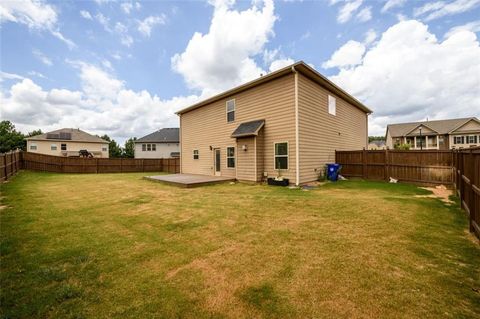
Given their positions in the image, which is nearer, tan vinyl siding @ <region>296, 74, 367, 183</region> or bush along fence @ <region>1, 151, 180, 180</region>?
tan vinyl siding @ <region>296, 74, 367, 183</region>

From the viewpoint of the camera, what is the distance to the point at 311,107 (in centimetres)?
1048

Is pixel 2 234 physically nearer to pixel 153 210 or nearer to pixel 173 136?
pixel 153 210

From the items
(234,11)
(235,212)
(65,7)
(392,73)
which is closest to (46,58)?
(65,7)

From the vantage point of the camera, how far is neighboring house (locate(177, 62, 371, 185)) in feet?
32.2

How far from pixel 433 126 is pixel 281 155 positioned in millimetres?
38869

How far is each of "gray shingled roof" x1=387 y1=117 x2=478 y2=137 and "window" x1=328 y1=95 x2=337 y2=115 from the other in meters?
32.2

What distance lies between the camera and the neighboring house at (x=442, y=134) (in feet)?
102

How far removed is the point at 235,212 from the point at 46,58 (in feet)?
40.8

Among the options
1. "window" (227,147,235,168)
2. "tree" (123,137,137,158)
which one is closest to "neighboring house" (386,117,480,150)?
"window" (227,147,235,168)

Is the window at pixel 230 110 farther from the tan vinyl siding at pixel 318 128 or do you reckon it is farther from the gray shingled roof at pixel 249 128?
the tan vinyl siding at pixel 318 128

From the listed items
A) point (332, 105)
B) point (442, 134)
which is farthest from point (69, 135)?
point (442, 134)

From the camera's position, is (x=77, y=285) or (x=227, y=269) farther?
(x=227, y=269)

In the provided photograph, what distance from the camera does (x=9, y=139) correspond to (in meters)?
43.7

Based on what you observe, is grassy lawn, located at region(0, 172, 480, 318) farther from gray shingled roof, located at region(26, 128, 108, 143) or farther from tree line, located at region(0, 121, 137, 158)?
tree line, located at region(0, 121, 137, 158)
